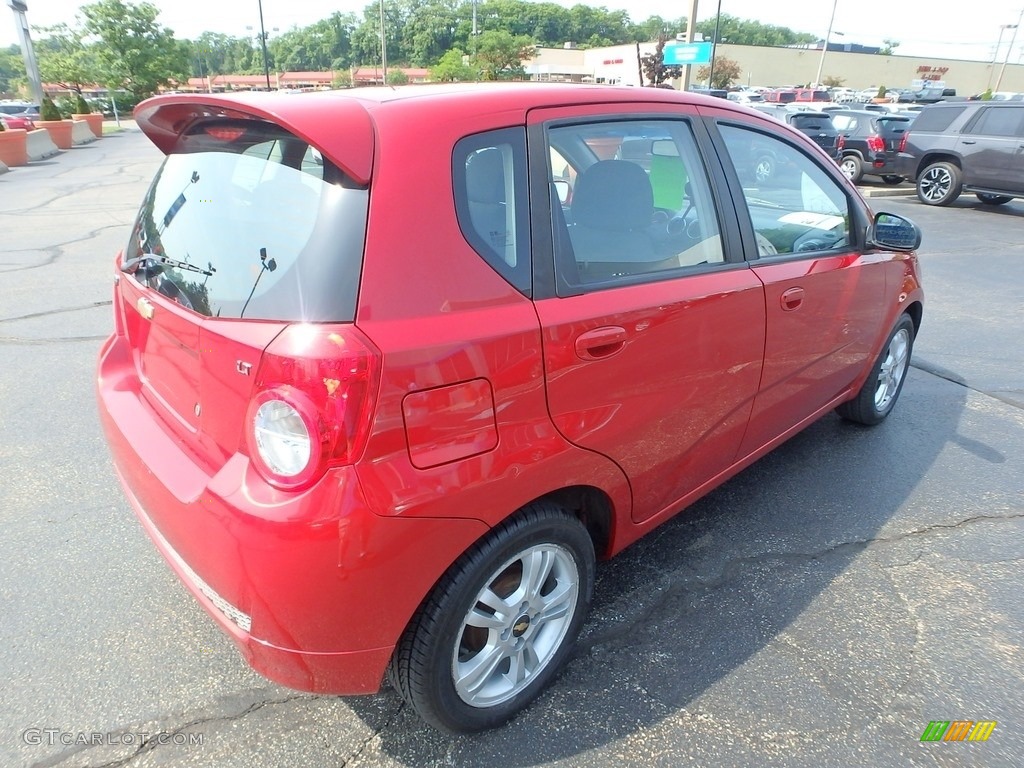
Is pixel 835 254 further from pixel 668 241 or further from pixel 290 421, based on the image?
pixel 290 421

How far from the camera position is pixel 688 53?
62.1 feet

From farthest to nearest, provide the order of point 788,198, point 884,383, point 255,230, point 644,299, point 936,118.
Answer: point 936,118 → point 884,383 → point 788,198 → point 644,299 → point 255,230

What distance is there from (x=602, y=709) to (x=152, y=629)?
1.61 meters

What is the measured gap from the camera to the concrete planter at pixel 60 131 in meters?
21.7

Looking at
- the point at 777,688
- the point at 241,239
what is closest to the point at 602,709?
the point at 777,688

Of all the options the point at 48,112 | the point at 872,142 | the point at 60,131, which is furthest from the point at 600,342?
the point at 48,112

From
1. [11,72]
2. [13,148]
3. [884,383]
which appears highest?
[884,383]

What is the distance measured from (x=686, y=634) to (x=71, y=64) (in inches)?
2666

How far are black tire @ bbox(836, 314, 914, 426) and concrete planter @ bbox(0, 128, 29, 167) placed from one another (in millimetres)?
20387

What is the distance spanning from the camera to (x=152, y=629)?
8.03ft

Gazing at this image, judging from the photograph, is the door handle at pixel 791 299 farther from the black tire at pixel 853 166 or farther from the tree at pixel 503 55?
the tree at pixel 503 55

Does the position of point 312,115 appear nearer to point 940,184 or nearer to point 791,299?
point 791,299

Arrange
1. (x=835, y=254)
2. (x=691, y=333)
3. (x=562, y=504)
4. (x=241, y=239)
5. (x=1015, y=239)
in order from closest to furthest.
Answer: (x=241, y=239), (x=562, y=504), (x=691, y=333), (x=835, y=254), (x=1015, y=239)

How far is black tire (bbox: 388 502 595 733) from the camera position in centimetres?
182
